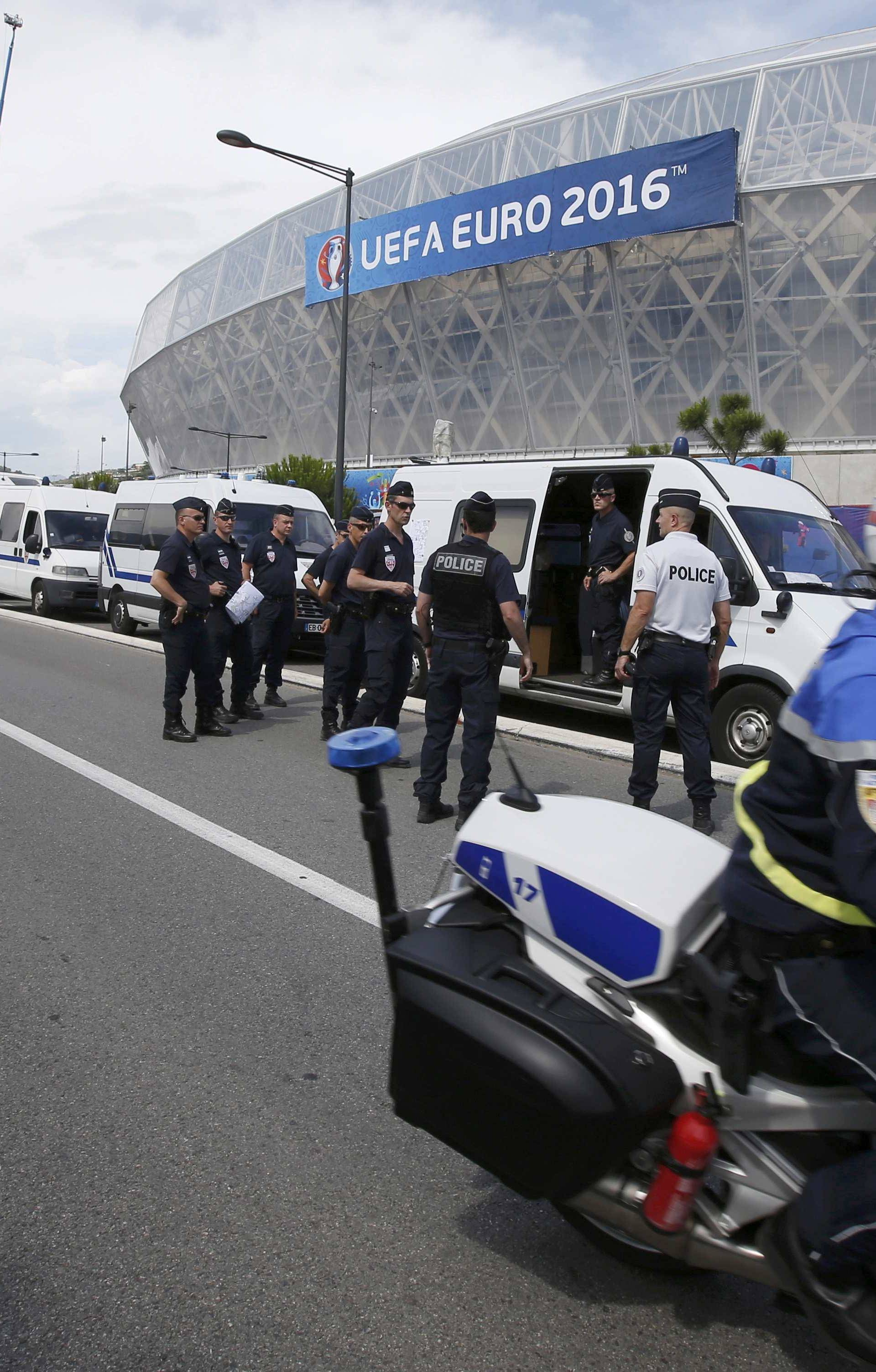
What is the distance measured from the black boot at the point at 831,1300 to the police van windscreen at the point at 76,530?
17899mm

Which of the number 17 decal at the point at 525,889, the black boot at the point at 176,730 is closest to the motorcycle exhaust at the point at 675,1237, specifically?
the number 17 decal at the point at 525,889

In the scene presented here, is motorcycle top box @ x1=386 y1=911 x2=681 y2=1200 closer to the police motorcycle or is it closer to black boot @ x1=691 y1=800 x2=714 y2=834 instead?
the police motorcycle

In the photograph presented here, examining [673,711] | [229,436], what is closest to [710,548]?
[673,711]

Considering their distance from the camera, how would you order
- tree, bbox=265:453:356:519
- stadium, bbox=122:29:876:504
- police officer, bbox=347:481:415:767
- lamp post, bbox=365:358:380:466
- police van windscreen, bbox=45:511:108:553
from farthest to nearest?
1. lamp post, bbox=365:358:380:466
2. tree, bbox=265:453:356:519
3. stadium, bbox=122:29:876:504
4. police van windscreen, bbox=45:511:108:553
5. police officer, bbox=347:481:415:767

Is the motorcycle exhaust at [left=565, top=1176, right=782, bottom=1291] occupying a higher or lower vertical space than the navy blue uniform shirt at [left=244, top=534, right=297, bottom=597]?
lower

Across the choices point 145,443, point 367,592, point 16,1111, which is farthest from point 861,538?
point 145,443

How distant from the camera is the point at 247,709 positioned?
9.74m

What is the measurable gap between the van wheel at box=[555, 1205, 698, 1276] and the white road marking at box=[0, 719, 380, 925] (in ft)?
6.29

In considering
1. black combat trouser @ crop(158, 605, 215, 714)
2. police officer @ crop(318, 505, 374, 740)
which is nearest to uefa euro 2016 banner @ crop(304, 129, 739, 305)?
police officer @ crop(318, 505, 374, 740)

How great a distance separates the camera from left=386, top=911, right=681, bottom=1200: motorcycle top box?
6.43ft

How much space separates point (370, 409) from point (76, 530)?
36.9m

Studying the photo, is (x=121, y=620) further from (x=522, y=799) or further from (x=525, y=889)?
(x=525, y=889)

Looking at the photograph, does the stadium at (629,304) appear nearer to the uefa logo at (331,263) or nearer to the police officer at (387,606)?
the uefa logo at (331,263)

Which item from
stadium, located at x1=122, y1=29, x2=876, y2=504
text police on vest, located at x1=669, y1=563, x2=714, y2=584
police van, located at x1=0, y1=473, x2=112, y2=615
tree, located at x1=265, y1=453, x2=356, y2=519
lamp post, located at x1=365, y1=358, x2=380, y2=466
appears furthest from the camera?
lamp post, located at x1=365, y1=358, x2=380, y2=466
